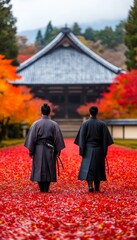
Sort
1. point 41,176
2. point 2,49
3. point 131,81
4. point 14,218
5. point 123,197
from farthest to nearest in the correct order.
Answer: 1. point 2,49
2. point 131,81
3. point 41,176
4. point 123,197
5. point 14,218

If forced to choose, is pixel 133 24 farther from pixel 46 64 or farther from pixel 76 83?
pixel 46 64

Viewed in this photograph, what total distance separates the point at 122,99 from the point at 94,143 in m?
28.3

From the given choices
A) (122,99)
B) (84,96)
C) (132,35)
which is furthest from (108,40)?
(122,99)

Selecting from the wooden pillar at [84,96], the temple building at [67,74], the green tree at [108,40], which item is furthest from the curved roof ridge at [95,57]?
the green tree at [108,40]

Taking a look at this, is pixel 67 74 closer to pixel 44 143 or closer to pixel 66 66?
pixel 66 66

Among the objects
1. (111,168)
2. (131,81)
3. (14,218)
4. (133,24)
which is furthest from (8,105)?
(14,218)

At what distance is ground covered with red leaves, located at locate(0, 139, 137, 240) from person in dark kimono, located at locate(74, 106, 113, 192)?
1.42 feet

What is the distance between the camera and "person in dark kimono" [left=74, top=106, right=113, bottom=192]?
1252 centimetres

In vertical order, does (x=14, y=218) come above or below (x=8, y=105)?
below

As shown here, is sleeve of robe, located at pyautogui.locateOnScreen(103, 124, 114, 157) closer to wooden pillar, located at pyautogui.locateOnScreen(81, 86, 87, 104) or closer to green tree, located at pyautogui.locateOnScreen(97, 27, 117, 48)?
wooden pillar, located at pyautogui.locateOnScreen(81, 86, 87, 104)

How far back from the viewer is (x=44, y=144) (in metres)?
12.8

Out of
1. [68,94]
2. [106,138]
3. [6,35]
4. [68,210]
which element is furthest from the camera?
[68,94]

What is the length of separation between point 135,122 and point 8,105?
1055cm

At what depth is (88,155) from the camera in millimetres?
12633
